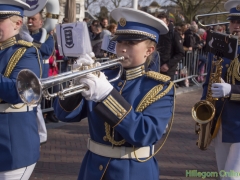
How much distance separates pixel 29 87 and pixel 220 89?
190cm

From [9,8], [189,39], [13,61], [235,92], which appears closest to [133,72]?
[13,61]

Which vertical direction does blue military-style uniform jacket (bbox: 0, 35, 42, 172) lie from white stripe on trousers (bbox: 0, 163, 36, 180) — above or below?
above

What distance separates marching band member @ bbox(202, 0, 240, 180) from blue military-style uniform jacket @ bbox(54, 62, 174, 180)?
1.11m

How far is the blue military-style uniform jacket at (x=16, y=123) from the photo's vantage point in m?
3.25

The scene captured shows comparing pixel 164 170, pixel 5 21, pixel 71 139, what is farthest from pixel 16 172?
pixel 71 139

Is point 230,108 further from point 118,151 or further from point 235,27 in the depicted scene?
point 118,151

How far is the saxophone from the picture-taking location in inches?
153

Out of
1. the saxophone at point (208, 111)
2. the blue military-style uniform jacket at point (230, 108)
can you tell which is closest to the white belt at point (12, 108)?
the saxophone at point (208, 111)

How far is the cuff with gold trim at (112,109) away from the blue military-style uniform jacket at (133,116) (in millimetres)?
26

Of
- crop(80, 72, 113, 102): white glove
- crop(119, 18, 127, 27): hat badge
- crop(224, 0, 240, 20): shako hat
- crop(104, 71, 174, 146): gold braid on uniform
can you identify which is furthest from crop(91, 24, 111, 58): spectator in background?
crop(80, 72, 113, 102): white glove

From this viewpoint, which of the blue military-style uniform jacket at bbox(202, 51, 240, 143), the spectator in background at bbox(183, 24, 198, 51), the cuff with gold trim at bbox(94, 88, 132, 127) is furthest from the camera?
the spectator in background at bbox(183, 24, 198, 51)

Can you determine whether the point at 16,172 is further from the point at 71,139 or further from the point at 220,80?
the point at 71,139

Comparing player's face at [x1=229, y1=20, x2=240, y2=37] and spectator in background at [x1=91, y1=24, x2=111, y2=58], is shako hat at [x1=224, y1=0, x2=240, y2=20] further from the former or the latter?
spectator in background at [x1=91, y1=24, x2=111, y2=58]

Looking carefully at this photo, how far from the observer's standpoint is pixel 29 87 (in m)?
2.39
